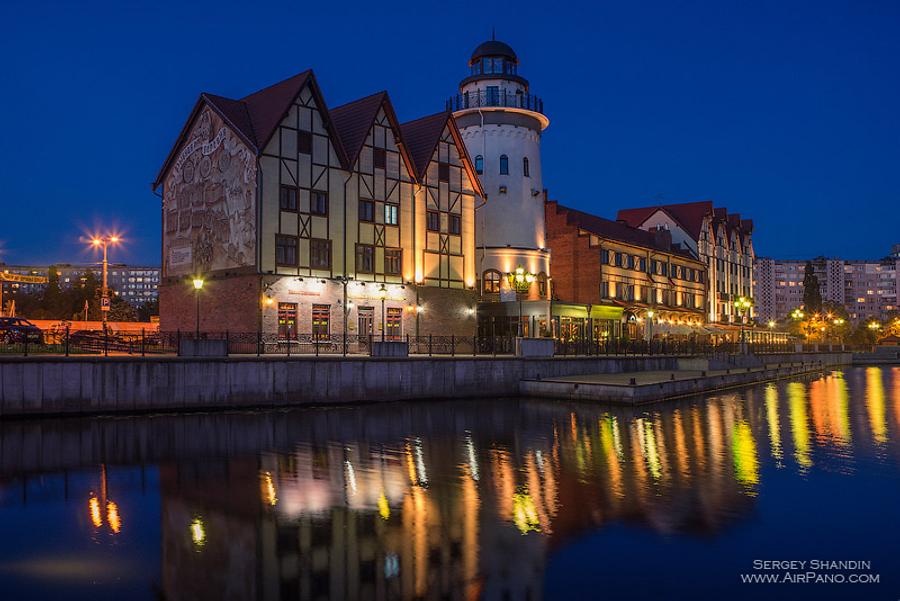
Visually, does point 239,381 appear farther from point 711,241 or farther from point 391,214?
point 711,241

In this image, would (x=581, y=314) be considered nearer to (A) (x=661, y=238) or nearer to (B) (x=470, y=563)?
(A) (x=661, y=238)

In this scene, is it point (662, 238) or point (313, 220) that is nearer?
point (313, 220)

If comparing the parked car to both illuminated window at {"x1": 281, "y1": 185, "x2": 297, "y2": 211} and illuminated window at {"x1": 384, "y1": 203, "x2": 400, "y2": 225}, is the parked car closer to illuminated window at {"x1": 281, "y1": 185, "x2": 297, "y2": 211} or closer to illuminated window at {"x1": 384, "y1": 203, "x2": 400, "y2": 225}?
illuminated window at {"x1": 281, "y1": 185, "x2": 297, "y2": 211}

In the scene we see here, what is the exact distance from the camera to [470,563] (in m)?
11.1

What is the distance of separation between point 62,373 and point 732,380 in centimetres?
3861

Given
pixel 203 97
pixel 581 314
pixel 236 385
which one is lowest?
pixel 236 385

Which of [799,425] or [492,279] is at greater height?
[492,279]

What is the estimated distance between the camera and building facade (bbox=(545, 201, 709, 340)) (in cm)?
6388

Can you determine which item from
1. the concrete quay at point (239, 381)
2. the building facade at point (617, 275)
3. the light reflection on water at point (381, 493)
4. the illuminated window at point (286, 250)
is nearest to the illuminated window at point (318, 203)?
the illuminated window at point (286, 250)

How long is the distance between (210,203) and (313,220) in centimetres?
644

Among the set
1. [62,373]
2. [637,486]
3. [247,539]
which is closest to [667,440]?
[637,486]

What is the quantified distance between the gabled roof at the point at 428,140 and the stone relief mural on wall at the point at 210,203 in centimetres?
1151

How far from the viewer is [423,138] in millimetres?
49594

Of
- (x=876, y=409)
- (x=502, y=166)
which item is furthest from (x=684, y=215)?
(x=876, y=409)
